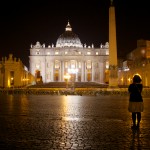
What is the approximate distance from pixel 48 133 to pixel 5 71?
48.3 m

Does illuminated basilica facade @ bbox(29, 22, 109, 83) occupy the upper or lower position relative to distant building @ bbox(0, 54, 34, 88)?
upper

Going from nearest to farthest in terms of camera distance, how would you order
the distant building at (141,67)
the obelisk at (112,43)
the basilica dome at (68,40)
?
1. the obelisk at (112,43)
2. the distant building at (141,67)
3. the basilica dome at (68,40)

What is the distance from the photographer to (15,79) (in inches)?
2356

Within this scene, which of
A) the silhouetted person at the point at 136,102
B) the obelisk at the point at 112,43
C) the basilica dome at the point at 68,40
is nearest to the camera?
the silhouetted person at the point at 136,102

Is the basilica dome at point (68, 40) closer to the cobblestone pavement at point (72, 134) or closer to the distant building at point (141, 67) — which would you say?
the distant building at point (141, 67)

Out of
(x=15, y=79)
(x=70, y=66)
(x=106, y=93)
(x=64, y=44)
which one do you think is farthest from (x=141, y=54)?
(x=64, y=44)

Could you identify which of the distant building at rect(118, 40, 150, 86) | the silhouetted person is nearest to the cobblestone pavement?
the silhouetted person

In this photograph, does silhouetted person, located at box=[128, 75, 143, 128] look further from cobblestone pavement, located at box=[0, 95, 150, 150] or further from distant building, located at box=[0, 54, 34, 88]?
distant building, located at box=[0, 54, 34, 88]

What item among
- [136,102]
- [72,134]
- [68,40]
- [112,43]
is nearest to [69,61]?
[68,40]

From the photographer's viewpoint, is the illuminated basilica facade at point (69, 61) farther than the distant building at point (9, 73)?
Yes

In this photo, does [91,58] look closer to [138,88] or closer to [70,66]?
[70,66]

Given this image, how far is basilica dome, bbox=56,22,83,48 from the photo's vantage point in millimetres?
143250

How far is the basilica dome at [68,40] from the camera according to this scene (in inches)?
5640

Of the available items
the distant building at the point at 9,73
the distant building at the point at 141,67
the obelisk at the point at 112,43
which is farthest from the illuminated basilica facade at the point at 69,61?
the obelisk at the point at 112,43
